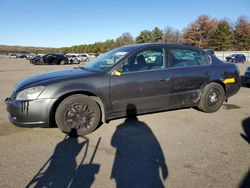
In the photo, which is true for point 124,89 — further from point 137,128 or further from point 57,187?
point 57,187

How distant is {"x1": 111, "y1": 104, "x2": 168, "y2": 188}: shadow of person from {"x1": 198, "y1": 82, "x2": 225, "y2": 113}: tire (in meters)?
1.62

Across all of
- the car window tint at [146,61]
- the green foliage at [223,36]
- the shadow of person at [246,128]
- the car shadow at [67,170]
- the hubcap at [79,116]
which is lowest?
the car shadow at [67,170]

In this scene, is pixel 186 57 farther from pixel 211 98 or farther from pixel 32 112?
pixel 32 112

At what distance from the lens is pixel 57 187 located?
2670 mm

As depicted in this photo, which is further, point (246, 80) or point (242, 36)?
point (242, 36)

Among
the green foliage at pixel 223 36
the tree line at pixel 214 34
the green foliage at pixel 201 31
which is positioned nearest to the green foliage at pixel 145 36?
the tree line at pixel 214 34

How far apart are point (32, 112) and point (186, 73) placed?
313 centimetres

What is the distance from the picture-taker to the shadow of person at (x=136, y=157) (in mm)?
2836

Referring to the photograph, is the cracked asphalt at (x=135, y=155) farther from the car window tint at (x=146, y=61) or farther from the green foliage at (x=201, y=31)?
the green foliage at (x=201, y=31)

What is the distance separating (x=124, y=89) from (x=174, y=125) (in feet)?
4.08

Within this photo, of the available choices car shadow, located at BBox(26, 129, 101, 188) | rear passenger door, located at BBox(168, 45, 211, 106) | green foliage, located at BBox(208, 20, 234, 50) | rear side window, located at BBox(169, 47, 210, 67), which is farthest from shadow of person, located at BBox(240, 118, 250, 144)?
green foliage, located at BBox(208, 20, 234, 50)

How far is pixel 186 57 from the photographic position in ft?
17.3

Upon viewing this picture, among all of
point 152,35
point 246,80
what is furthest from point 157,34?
point 246,80

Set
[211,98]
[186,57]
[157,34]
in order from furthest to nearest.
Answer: [157,34], [211,98], [186,57]
